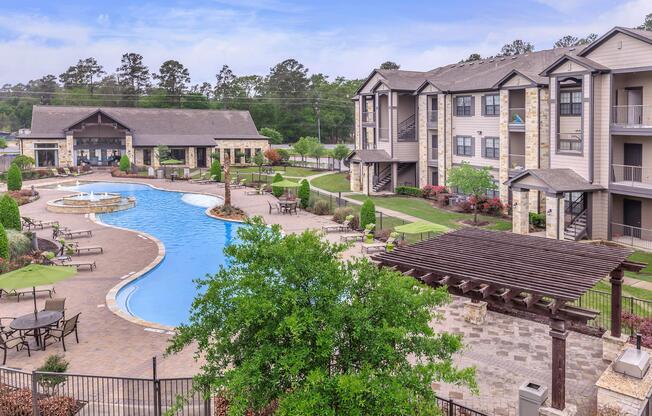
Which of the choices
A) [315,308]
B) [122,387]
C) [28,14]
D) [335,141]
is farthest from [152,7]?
[335,141]

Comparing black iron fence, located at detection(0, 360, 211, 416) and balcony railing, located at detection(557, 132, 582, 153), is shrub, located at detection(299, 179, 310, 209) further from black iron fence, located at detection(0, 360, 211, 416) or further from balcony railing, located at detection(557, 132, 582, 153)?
black iron fence, located at detection(0, 360, 211, 416)

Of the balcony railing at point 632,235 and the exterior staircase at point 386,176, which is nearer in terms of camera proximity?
the balcony railing at point 632,235

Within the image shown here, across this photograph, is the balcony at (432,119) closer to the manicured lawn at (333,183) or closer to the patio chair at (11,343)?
the manicured lawn at (333,183)

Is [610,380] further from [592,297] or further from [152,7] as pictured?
[152,7]

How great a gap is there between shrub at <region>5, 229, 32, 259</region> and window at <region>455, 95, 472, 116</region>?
30611 mm

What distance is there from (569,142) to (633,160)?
4.56m

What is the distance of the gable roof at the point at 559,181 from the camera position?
89.4ft

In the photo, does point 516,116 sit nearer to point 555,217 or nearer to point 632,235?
point 555,217

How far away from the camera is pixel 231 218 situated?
3669 cm

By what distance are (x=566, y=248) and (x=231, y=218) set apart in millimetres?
25882

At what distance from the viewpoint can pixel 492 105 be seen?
39062 mm

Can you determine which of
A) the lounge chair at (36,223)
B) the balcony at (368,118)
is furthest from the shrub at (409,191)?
the lounge chair at (36,223)

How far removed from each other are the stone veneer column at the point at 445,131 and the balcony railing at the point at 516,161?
21.2 feet

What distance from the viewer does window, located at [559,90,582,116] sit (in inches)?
1253
